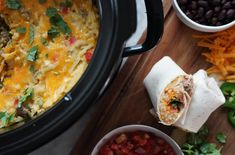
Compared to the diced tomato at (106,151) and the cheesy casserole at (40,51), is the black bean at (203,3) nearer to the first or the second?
the cheesy casserole at (40,51)

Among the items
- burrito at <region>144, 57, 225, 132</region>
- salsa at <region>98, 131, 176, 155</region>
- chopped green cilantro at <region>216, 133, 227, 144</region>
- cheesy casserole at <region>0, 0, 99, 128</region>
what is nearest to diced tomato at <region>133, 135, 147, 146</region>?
salsa at <region>98, 131, 176, 155</region>

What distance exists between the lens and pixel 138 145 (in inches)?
68.5

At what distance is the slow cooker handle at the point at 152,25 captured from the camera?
140 cm

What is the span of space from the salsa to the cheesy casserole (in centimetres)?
33

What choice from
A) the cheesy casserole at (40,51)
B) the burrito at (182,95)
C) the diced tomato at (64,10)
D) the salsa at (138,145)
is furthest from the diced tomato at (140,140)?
the diced tomato at (64,10)

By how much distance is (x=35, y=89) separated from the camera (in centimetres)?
154

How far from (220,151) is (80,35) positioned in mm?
630

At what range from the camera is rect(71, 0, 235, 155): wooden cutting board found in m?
1.78

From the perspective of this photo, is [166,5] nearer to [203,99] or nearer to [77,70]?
[203,99]

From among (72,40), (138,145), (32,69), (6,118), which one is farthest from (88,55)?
(138,145)

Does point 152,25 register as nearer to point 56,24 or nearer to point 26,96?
point 56,24

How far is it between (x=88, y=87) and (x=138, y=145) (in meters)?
0.44

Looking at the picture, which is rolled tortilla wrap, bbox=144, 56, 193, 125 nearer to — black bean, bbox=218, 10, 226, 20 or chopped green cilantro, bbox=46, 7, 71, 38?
black bean, bbox=218, 10, 226, 20

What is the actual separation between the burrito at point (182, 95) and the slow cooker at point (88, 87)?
0.34 metres
